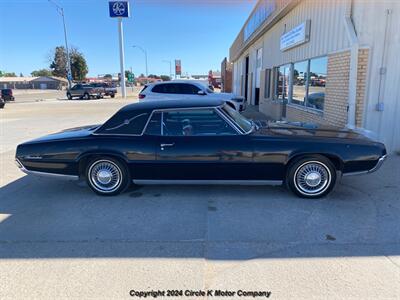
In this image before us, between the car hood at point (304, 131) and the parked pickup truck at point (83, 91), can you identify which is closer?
the car hood at point (304, 131)

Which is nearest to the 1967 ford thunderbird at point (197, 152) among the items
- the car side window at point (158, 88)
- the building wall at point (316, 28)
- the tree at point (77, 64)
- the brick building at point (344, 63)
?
the brick building at point (344, 63)

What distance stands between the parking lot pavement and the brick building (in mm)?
2153

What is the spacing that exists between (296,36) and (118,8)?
28.8 m

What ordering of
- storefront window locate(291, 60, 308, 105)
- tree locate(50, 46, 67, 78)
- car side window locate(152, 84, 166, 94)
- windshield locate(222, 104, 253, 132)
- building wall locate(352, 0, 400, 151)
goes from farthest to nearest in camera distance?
tree locate(50, 46, 67, 78) → car side window locate(152, 84, 166, 94) → storefront window locate(291, 60, 308, 105) → building wall locate(352, 0, 400, 151) → windshield locate(222, 104, 253, 132)

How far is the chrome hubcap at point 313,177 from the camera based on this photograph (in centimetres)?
425

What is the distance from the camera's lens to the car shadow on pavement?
124 inches

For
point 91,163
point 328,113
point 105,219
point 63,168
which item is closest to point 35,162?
point 63,168

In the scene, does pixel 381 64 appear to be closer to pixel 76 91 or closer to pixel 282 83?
pixel 282 83

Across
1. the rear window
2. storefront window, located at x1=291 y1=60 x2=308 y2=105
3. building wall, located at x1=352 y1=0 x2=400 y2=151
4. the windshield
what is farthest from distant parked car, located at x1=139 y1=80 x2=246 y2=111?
the rear window

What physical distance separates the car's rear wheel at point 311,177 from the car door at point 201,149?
625 millimetres

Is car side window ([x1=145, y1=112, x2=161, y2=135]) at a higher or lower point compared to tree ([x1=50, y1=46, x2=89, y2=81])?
lower

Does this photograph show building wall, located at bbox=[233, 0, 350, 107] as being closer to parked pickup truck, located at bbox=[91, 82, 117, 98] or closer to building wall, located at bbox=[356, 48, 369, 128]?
building wall, located at bbox=[356, 48, 369, 128]

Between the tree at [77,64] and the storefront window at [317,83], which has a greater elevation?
the tree at [77,64]

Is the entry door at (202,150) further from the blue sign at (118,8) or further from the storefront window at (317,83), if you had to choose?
the blue sign at (118,8)
